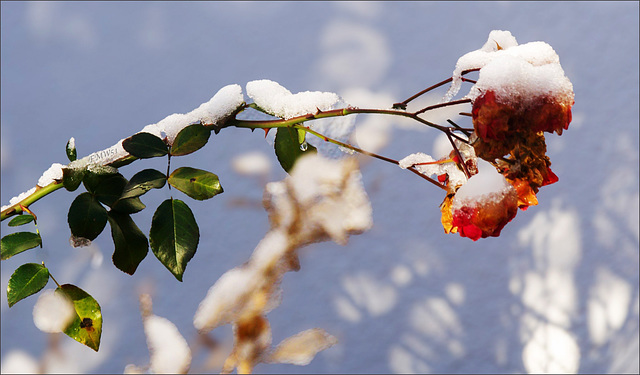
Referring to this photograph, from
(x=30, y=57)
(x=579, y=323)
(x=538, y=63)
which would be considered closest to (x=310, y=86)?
(x=30, y=57)

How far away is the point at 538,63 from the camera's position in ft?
0.70

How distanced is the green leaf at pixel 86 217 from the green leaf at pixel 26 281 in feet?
0.10

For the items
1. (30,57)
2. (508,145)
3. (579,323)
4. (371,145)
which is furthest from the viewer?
(579,323)

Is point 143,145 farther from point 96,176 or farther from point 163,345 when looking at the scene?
point 163,345

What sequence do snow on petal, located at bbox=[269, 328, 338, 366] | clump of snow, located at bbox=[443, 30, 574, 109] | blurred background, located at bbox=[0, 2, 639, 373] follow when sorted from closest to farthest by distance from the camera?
clump of snow, located at bbox=[443, 30, 574, 109] → blurred background, located at bbox=[0, 2, 639, 373] → snow on petal, located at bbox=[269, 328, 338, 366]

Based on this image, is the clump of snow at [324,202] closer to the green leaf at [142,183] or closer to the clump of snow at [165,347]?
the clump of snow at [165,347]

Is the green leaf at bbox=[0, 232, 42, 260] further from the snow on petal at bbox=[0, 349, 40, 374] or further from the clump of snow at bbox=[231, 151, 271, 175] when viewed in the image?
the snow on petal at bbox=[0, 349, 40, 374]

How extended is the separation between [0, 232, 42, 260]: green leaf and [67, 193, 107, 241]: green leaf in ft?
0.11

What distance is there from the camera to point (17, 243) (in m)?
0.26

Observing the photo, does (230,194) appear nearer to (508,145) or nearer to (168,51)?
(168,51)

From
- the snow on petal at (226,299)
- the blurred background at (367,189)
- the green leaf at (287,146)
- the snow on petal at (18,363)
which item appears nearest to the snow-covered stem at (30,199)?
the green leaf at (287,146)

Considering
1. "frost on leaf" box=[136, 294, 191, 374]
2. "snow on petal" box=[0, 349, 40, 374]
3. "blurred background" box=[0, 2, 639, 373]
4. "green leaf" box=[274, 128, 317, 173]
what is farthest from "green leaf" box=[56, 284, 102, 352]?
"snow on petal" box=[0, 349, 40, 374]

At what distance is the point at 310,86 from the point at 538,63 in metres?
0.91

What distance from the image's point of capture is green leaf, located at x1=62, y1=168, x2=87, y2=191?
0.24 metres
